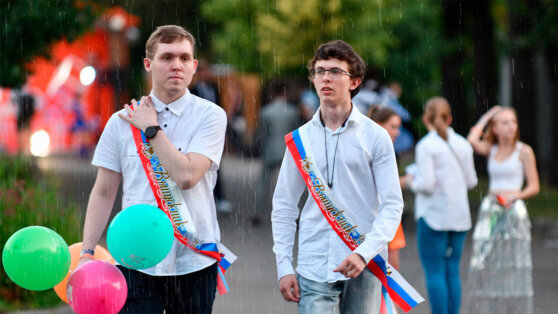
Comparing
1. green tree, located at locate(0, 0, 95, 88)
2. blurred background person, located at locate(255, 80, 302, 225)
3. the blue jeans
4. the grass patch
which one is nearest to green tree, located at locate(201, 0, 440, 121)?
blurred background person, located at locate(255, 80, 302, 225)

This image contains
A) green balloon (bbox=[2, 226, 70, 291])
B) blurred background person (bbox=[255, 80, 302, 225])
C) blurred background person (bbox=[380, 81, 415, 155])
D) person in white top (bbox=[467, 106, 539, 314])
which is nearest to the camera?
green balloon (bbox=[2, 226, 70, 291])

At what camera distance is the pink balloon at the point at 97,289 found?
456cm

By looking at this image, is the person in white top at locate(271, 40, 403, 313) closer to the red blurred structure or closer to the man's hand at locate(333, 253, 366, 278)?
the man's hand at locate(333, 253, 366, 278)

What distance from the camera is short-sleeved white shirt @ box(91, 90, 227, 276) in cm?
475

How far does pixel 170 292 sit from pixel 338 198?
0.92 metres

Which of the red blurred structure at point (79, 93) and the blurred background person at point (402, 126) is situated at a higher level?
the red blurred structure at point (79, 93)

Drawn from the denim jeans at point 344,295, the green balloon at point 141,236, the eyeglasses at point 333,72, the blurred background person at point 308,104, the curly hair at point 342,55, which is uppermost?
the blurred background person at point 308,104

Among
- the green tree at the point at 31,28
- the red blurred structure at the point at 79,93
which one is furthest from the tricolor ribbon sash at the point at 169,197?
the red blurred structure at the point at 79,93

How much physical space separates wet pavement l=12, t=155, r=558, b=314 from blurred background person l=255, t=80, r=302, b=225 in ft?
1.10

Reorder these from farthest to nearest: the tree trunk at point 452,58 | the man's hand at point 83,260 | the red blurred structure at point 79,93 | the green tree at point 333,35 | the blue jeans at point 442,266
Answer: the green tree at point 333,35 < the red blurred structure at point 79,93 < the tree trunk at point 452,58 < the blue jeans at point 442,266 < the man's hand at point 83,260

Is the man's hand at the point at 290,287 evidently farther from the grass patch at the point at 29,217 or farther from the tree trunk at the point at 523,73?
the tree trunk at the point at 523,73

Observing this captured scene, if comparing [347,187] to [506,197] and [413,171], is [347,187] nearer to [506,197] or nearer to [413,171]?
[413,171]

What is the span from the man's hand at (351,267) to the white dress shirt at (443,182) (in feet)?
11.2

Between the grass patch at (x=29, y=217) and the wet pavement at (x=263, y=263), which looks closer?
the grass patch at (x=29, y=217)
